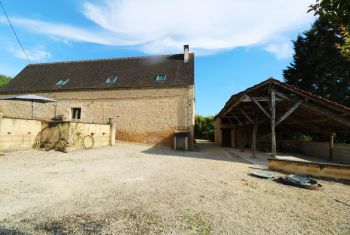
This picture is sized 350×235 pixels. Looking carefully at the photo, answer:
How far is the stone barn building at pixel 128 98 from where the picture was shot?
48.4 feet

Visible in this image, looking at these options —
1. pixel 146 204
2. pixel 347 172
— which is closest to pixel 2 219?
pixel 146 204

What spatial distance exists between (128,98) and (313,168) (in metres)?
11.8

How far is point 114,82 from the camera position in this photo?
53.4 ft

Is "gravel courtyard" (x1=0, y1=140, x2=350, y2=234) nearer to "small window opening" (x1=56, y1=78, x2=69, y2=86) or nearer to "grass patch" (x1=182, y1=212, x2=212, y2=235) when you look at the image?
"grass patch" (x1=182, y1=212, x2=212, y2=235)

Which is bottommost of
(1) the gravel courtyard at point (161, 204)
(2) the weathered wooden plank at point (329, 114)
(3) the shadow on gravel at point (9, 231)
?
(3) the shadow on gravel at point (9, 231)

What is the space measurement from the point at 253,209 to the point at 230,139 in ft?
49.7

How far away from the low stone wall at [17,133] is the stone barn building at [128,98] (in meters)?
5.66

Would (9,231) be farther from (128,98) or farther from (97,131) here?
(128,98)

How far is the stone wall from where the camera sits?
48.2ft

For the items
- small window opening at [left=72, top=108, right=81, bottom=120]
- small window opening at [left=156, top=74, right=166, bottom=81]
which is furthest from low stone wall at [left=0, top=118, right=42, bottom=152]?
small window opening at [left=156, top=74, right=166, bottom=81]

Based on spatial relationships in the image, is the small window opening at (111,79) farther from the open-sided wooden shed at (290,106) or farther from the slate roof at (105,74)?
the open-sided wooden shed at (290,106)

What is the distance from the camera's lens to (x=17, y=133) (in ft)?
30.2

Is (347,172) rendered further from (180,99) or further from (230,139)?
(230,139)

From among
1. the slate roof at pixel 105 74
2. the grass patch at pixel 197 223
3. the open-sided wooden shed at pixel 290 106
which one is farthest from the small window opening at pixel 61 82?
the grass patch at pixel 197 223
